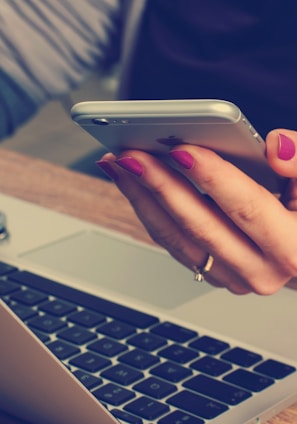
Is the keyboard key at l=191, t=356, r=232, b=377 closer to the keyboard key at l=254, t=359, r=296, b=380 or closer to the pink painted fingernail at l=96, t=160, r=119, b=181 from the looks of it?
the keyboard key at l=254, t=359, r=296, b=380

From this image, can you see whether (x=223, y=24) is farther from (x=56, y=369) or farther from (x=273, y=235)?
(x=56, y=369)

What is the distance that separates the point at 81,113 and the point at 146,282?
207 millimetres

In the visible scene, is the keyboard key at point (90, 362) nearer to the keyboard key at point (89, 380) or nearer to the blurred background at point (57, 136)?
the keyboard key at point (89, 380)

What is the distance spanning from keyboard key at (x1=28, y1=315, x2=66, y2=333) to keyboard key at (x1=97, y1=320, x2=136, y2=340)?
26mm

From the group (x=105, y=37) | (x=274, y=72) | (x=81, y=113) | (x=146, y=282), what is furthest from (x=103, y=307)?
(x=105, y=37)

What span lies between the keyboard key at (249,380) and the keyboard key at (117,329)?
0.08 meters

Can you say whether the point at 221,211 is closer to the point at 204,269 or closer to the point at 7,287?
the point at 204,269

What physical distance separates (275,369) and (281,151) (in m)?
0.13

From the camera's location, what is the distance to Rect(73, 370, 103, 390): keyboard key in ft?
1.62

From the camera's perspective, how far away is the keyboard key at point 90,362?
1.69 feet

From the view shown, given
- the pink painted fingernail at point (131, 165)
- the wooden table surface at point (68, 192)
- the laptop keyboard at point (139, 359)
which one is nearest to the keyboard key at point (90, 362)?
the laptop keyboard at point (139, 359)

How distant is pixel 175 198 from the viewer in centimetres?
53

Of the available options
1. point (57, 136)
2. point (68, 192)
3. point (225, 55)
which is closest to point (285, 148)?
point (68, 192)

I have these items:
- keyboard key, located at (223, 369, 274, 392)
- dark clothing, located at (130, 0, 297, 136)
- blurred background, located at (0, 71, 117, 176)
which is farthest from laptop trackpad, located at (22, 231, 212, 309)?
blurred background, located at (0, 71, 117, 176)
